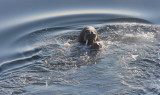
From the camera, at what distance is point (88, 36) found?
10.9 metres

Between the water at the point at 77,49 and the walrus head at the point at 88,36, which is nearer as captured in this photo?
the water at the point at 77,49

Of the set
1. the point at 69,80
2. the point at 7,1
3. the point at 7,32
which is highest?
the point at 7,1

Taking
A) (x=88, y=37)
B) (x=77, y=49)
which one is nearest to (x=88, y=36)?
(x=88, y=37)

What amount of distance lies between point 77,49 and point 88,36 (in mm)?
554

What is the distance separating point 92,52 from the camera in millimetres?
10281

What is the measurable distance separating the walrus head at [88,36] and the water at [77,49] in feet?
0.77

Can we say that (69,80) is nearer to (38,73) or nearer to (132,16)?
(38,73)

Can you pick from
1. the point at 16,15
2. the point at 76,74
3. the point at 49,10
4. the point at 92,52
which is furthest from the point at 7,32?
the point at 76,74

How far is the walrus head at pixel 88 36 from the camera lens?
35.6ft

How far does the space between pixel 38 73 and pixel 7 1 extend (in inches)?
205

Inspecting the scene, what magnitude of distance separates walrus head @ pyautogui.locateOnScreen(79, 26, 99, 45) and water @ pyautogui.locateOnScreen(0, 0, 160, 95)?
0.24m

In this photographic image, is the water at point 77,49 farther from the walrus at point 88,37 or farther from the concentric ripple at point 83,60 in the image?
the walrus at point 88,37

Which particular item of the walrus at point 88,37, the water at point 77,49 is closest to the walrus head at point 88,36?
the walrus at point 88,37

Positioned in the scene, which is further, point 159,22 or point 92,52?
point 159,22
